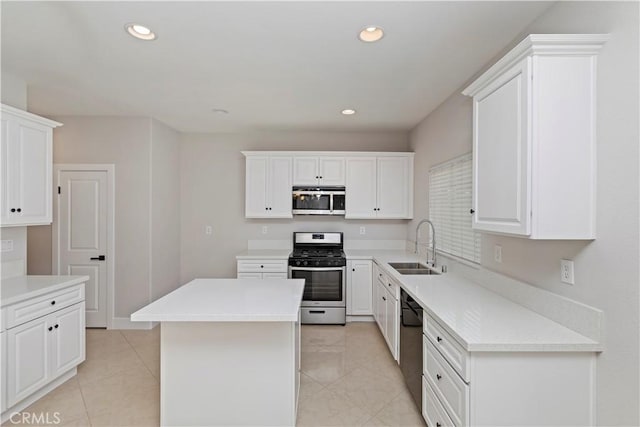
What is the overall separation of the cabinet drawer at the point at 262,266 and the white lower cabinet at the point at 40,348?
1.73m

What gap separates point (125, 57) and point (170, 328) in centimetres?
198

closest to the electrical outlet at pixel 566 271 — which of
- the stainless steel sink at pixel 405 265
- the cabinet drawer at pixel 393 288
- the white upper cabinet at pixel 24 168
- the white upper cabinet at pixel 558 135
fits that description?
the white upper cabinet at pixel 558 135

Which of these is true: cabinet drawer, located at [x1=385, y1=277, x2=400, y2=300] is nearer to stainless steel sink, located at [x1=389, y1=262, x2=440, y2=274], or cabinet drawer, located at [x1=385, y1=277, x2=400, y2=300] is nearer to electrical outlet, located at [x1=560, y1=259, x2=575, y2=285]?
stainless steel sink, located at [x1=389, y1=262, x2=440, y2=274]

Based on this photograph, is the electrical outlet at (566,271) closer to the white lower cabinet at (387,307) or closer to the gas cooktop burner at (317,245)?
the white lower cabinet at (387,307)

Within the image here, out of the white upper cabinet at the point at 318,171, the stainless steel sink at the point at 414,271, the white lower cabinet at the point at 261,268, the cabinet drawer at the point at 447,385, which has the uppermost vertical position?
the white upper cabinet at the point at 318,171

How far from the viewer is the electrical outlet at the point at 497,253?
2.24 meters

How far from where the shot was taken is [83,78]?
109 inches

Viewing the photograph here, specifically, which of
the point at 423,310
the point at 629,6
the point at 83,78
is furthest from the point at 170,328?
the point at 629,6

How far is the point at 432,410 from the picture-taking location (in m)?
1.95

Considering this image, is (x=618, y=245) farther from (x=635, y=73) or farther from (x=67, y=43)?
(x=67, y=43)

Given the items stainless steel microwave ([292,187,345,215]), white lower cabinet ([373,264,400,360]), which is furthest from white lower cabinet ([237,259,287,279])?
white lower cabinet ([373,264,400,360])

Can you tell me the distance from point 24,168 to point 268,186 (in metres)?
2.51

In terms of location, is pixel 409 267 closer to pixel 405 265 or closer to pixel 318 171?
pixel 405 265

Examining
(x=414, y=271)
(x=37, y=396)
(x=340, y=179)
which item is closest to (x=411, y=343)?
(x=414, y=271)
